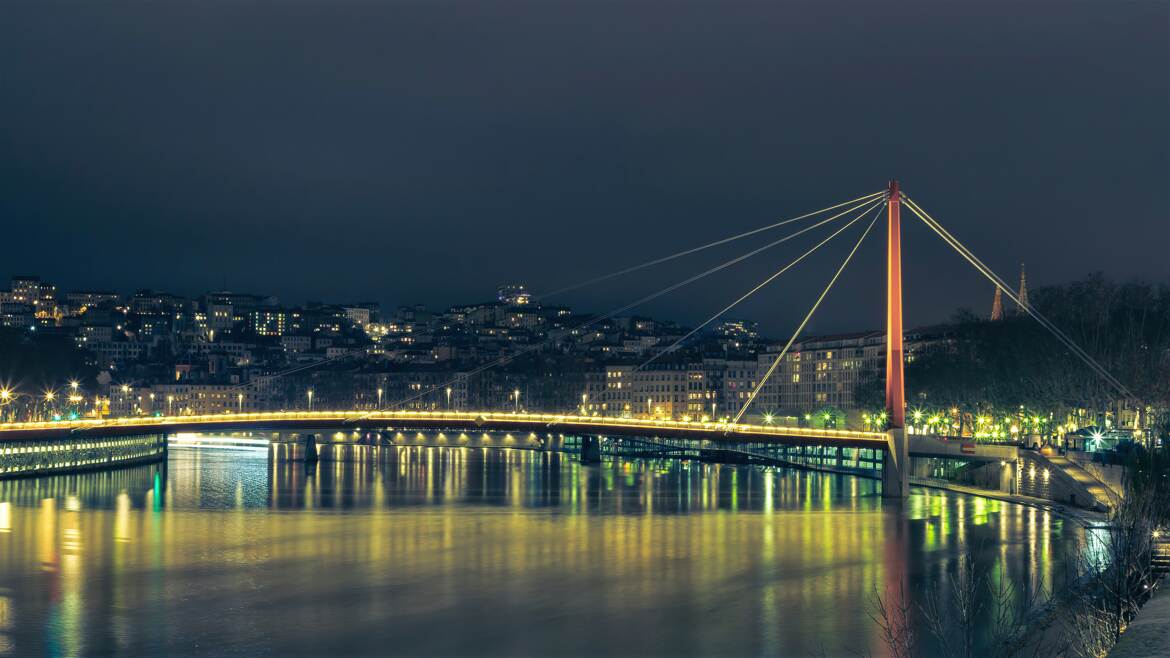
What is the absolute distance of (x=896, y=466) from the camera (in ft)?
169

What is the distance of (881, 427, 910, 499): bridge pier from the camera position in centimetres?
5062

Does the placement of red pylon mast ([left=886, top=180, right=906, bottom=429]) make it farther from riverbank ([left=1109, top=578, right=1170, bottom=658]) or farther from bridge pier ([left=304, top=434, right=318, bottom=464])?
bridge pier ([left=304, top=434, right=318, bottom=464])

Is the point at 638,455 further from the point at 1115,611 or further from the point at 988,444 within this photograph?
the point at 1115,611

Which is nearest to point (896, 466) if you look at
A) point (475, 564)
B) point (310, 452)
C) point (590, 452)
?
point (475, 564)

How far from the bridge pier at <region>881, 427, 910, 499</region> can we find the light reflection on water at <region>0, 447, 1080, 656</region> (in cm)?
122

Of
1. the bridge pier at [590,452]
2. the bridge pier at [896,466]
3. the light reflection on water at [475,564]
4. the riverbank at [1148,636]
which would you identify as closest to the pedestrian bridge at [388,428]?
the bridge pier at [896,466]

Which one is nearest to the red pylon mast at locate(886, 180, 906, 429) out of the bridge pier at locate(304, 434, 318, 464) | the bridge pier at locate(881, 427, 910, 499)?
the bridge pier at locate(881, 427, 910, 499)

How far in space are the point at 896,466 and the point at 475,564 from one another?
70.6 feet

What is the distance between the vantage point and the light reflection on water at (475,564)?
25.9 m

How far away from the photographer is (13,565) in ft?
110

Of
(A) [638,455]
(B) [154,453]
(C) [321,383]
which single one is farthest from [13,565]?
(C) [321,383]

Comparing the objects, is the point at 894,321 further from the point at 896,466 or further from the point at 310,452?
the point at 310,452

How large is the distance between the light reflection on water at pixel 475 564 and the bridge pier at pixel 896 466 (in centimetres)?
122

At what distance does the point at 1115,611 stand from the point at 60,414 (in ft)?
234
